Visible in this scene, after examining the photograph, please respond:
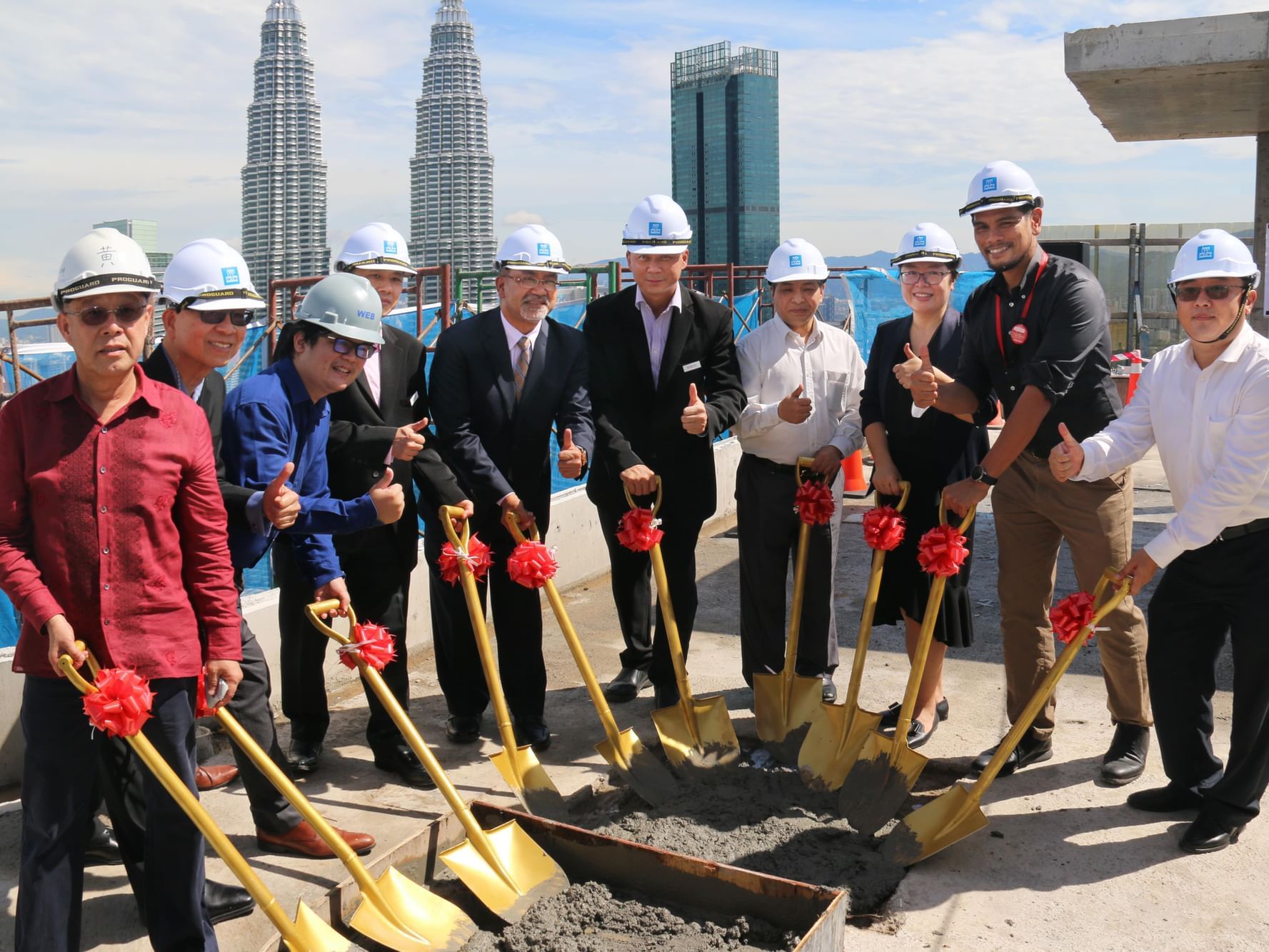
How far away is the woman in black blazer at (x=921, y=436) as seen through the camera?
175 inches

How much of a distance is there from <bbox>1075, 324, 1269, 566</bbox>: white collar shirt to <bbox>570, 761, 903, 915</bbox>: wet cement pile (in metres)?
1.40

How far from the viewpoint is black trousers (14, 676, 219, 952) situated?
2637mm

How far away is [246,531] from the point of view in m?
3.32

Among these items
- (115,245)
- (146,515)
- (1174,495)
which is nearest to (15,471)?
(146,515)

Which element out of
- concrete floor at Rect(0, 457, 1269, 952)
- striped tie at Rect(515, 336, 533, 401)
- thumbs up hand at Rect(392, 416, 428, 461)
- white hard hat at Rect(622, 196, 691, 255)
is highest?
white hard hat at Rect(622, 196, 691, 255)

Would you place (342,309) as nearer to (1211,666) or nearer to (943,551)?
(943,551)

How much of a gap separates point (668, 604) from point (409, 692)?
5.63 feet

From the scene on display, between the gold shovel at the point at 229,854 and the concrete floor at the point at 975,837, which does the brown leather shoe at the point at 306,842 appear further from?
the gold shovel at the point at 229,854

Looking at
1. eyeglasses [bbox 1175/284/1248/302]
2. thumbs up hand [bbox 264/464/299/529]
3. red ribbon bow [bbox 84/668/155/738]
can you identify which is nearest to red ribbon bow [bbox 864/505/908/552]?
eyeglasses [bbox 1175/284/1248/302]

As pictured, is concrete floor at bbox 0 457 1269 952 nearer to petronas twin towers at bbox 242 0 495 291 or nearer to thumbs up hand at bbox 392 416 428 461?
thumbs up hand at bbox 392 416 428 461

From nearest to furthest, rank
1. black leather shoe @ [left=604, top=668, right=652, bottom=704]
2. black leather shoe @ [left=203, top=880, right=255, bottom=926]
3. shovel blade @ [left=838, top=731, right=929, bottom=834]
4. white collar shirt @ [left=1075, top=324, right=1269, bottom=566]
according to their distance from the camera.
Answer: black leather shoe @ [left=203, top=880, right=255, bottom=926] → white collar shirt @ [left=1075, top=324, right=1269, bottom=566] → shovel blade @ [left=838, top=731, right=929, bottom=834] → black leather shoe @ [left=604, top=668, right=652, bottom=704]

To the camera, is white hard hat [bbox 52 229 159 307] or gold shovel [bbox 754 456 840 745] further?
gold shovel [bbox 754 456 840 745]

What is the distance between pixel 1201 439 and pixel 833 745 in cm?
176

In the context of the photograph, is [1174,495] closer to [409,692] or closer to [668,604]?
[668,604]
